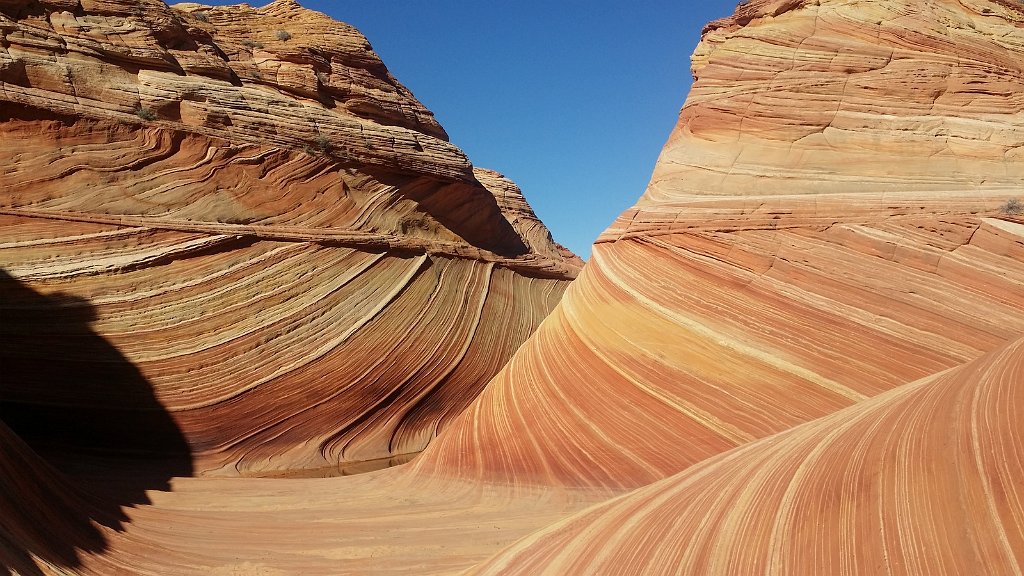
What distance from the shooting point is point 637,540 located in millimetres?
3826

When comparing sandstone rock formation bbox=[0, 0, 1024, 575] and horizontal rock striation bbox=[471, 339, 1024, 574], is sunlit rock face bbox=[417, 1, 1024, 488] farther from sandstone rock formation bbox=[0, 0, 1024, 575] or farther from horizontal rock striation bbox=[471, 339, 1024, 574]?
horizontal rock striation bbox=[471, 339, 1024, 574]

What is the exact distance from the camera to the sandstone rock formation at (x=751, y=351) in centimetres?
377

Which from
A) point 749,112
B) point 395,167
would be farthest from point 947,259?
point 395,167

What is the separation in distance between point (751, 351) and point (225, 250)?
831cm

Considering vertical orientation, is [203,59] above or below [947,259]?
above

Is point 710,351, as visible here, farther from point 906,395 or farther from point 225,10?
point 225,10

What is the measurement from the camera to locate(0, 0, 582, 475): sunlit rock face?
9.73 m

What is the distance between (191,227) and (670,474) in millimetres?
8283

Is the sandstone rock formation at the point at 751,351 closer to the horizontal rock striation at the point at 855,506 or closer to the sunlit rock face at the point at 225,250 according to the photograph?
the horizontal rock striation at the point at 855,506

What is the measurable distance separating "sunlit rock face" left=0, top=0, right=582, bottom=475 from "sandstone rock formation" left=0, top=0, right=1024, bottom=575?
8.34ft

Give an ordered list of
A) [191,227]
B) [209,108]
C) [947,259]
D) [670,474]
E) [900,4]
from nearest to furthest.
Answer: [947,259], [670,474], [900,4], [191,227], [209,108]

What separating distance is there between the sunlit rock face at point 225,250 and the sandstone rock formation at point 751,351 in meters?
2.54

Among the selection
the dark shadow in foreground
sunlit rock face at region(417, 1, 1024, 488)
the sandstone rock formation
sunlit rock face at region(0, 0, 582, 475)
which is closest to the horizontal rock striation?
the sandstone rock formation

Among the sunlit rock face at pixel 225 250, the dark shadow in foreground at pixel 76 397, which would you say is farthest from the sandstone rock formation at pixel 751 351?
the sunlit rock face at pixel 225 250
